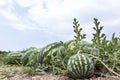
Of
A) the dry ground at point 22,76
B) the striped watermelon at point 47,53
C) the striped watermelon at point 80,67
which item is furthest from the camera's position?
the striped watermelon at point 47,53

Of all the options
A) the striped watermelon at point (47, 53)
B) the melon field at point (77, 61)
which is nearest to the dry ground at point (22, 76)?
the melon field at point (77, 61)

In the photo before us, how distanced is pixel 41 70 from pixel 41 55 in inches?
11.9

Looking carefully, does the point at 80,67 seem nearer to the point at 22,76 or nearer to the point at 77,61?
the point at 77,61

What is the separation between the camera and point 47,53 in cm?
338

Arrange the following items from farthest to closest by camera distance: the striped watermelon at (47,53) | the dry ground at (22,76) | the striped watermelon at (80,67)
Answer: the striped watermelon at (47,53) < the dry ground at (22,76) < the striped watermelon at (80,67)

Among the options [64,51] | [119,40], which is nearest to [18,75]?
[64,51]

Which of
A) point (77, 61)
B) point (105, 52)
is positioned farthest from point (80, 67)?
point (105, 52)

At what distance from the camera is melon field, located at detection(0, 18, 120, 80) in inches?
109

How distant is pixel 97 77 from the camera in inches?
111

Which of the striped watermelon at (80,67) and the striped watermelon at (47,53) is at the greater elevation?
the striped watermelon at (47,53)

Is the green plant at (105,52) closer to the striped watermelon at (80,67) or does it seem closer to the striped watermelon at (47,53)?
the striped watermelon at (80,67)

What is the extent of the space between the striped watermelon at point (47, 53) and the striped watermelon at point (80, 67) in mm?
512

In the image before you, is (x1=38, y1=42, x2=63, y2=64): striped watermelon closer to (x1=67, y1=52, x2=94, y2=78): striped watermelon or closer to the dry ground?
the dry ground

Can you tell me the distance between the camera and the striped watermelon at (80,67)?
274 cm
